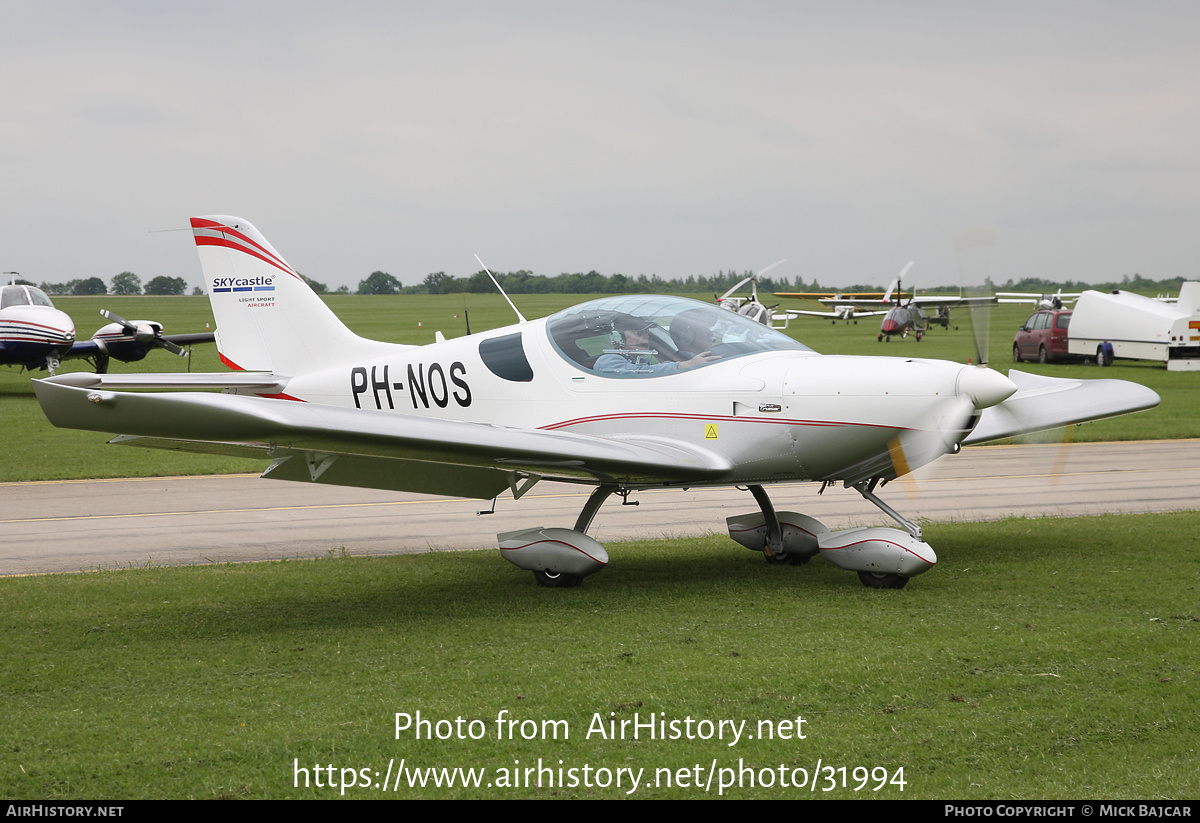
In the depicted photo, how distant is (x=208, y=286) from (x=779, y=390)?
22.7 feet

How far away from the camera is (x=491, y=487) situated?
327 inches

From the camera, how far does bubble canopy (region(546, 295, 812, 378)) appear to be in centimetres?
823

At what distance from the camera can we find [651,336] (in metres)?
8.30

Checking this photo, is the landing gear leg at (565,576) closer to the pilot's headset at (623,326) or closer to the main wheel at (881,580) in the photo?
the pilot's headset at (623,326)

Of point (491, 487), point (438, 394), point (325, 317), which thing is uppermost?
point (325, 317)

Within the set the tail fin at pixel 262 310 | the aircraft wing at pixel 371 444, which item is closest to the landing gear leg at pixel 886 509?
the aircraft wing at pixel 371 444

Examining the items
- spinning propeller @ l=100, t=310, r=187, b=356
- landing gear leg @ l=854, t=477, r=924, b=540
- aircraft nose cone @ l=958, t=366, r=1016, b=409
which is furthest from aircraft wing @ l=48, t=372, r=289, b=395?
spinning propeller @ l=100, t=310, r=187, b=356

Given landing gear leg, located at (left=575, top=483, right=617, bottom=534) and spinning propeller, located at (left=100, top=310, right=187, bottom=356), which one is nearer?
landing gear leg, located at (left=575, top=483, right=617, bottom=534)

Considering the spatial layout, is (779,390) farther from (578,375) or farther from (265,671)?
(265,671)

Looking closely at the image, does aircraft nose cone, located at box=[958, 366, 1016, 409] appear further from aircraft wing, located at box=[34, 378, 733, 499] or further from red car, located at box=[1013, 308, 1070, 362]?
red car, located at box=[1013, 308, 1070, 362]

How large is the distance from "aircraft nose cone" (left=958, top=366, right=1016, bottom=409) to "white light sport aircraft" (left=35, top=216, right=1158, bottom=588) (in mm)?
13

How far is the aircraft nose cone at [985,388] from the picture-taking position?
7.26 m

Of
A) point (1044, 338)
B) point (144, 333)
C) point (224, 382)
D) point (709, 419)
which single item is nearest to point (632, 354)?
point (709, 419)
